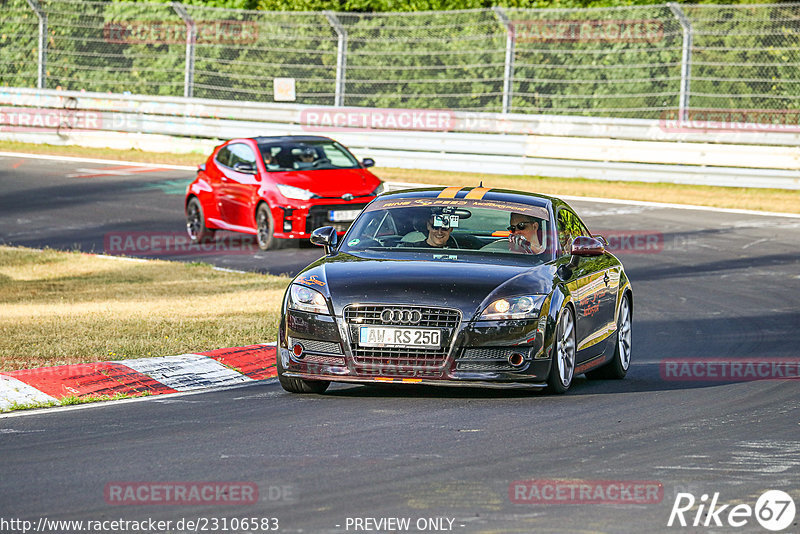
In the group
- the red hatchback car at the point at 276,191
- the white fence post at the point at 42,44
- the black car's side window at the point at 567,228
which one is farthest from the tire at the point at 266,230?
A: the white fence post at the point at 42,44

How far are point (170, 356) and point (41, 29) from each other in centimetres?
2377

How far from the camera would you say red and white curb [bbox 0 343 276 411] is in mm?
9656

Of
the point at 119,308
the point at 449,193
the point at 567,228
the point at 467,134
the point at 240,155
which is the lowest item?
the point at 119,308

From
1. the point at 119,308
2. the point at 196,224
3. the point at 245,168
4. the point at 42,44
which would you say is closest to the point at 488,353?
the point at 119,308

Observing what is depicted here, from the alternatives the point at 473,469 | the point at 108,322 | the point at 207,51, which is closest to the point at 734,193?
the point at 207,51

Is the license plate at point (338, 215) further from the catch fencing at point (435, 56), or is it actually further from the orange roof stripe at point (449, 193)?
the catch fencing at point (435, 56)

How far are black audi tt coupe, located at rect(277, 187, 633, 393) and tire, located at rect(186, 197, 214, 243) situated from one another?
10678 millimetres

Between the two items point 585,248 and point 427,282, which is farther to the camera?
point 585,248

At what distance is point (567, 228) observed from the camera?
36.0 feet

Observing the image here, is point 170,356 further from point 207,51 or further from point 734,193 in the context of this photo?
point 207,51

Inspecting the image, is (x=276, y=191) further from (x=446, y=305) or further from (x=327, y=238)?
(x=446, y=305)

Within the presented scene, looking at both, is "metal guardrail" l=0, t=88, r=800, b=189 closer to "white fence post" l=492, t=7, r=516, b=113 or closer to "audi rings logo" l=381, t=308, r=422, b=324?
"white fence post" l=492, t=7, r=516, b=113

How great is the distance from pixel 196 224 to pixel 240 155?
4.16 ft
